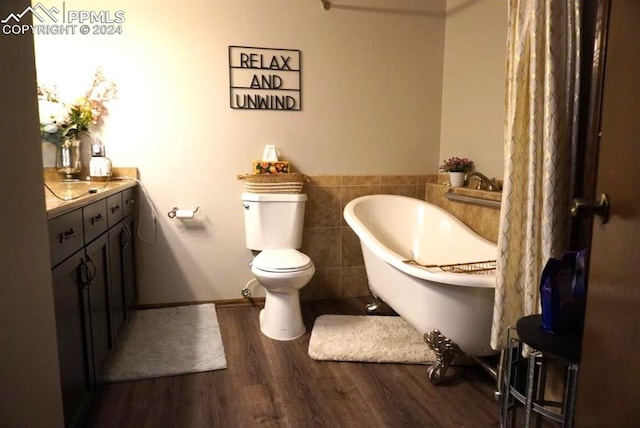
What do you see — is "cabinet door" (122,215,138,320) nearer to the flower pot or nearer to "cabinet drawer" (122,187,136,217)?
"cabinet drawer" (122,187,136,217)

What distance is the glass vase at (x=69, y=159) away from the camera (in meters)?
2.42

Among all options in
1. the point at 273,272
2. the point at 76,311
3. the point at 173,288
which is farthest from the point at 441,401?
the point at 173,288

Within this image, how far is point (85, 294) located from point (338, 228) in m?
1.84

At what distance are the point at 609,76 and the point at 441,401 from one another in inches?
57.7

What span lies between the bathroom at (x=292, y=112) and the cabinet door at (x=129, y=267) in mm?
131

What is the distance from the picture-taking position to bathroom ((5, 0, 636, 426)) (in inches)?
102

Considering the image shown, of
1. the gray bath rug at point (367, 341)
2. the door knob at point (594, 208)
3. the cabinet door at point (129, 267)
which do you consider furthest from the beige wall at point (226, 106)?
the door knob at point (594, 208)

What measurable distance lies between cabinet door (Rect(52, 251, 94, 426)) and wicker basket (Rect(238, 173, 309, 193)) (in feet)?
4.24

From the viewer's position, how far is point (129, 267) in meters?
2.49

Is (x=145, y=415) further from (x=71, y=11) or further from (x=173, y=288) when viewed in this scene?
(x=71, y=11)

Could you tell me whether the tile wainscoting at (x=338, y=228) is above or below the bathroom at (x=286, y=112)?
below

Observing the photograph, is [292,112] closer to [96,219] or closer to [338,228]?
[338,228]

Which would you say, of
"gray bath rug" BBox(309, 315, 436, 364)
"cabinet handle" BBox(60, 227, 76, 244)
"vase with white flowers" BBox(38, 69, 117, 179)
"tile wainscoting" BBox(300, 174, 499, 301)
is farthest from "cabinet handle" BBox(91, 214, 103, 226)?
"tile wainscoting" BBox(300, 174, 499, 301)

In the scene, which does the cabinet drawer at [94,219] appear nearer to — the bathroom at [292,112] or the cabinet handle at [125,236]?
the cabinet handle at [125,236]
